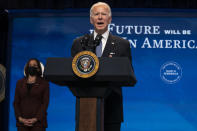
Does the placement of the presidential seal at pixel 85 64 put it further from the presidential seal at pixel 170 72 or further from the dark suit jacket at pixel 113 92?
the presidential seal at pixel 170 72

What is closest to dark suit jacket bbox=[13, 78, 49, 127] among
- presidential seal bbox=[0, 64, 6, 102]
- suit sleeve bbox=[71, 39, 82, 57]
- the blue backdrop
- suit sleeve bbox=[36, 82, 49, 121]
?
suit sleeve bbox=[36, 82, 49, 121]

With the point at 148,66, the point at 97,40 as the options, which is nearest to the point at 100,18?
the point at 97,40

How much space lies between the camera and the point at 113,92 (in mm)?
1723

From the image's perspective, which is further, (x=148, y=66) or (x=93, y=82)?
(x=148, y=66)

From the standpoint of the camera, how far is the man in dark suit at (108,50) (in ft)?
5.56

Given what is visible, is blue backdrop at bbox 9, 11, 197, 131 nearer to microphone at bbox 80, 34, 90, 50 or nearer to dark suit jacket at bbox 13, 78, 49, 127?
dark suit jacket at bbox 13, 78, 49, 127

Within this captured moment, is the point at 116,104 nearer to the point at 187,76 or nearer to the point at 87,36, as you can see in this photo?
the point at 87,36

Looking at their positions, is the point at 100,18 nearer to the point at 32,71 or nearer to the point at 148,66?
the point at 32,71

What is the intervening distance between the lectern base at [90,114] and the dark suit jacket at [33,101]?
177 centimetres

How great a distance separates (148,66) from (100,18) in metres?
2.86

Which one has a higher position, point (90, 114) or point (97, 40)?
point (97, 40)

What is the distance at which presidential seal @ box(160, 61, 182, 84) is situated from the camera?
443cm

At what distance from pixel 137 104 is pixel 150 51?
0.73m

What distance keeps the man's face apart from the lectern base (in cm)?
38
